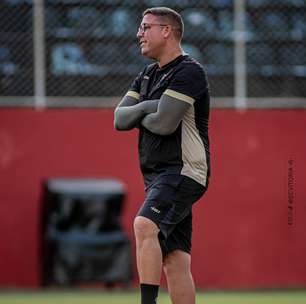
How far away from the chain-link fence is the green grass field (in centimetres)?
221

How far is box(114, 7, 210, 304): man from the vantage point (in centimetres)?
569

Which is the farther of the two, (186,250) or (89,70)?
(89,70)

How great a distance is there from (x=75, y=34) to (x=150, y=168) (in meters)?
5.51

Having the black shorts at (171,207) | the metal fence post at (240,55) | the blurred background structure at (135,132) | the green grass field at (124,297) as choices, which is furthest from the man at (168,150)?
the metal fence post at (240,55)

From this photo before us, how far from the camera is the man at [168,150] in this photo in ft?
18.7

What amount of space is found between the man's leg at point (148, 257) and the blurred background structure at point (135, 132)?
526 centimetres

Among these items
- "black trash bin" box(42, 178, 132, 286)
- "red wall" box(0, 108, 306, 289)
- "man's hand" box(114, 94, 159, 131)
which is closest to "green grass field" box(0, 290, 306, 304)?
"black trash bin" box(42, 178, 132, 286)

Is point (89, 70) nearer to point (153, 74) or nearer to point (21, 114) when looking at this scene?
point (21, 114)

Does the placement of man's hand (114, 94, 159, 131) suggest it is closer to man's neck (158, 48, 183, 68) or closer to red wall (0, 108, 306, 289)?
man's neck (158, 48, 183, 68)

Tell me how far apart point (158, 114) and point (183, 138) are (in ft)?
0.76

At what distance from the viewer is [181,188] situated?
19.2 ft

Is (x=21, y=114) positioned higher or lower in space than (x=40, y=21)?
lower

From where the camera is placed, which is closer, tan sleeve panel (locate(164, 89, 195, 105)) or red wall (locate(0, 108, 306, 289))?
tan sleeve panel (locate(164, 89, 195, 105))

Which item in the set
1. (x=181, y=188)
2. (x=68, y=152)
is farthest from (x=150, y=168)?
(x=68, y=152)
